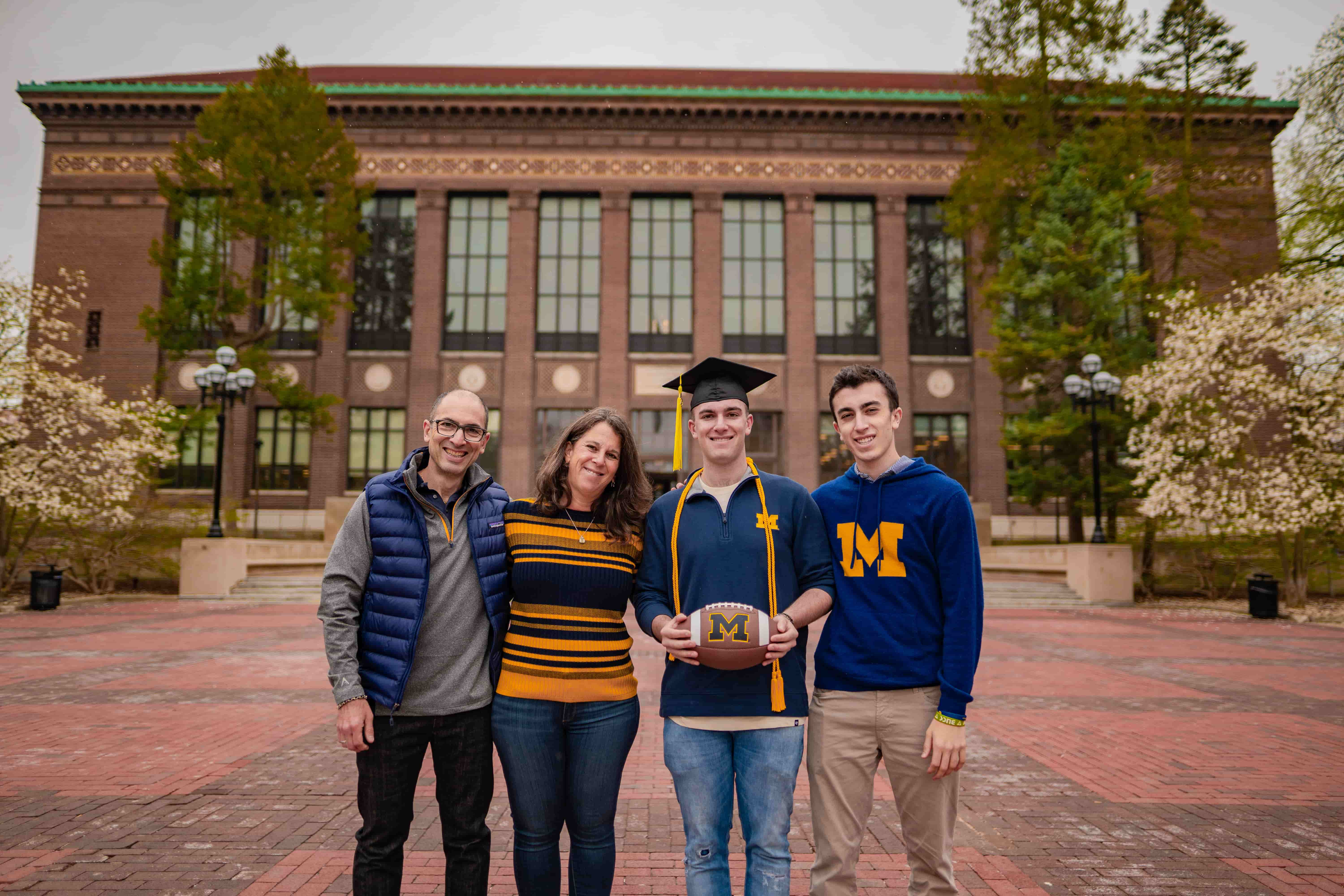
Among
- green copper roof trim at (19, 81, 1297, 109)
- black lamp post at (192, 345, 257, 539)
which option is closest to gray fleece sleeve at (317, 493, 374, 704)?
black lamp post at (192, 345, 257, 539)

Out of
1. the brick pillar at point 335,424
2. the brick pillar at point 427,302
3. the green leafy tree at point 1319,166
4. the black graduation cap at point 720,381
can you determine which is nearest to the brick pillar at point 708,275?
the brick pillar at point 427,302

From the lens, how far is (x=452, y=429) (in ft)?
10.7

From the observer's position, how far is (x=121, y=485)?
19766 millimetres

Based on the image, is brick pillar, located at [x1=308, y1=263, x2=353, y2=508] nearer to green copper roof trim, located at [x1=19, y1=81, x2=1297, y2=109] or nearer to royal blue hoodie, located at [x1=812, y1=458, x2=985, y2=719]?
green copper roof trim, located at [x1=19, y1=81, x2=1297, y2=109]

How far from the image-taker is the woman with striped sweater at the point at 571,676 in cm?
304

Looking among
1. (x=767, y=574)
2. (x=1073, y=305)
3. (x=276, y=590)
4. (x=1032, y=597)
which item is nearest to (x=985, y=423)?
(x=1073, y=305)

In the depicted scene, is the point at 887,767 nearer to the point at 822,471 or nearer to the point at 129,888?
the point at 129,888

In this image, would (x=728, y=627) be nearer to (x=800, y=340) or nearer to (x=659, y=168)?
(x=800, y=340)

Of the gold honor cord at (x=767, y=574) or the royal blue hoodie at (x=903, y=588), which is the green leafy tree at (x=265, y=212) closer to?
the gold honor cord at (x=767, y=574)

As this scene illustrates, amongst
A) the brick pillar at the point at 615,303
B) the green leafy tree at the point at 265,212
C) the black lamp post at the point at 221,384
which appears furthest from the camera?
the brick pillar at the point at 615,303

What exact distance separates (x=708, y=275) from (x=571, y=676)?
30895 mm

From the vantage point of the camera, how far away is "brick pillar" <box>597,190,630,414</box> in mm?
32375

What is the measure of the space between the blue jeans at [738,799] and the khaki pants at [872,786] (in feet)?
0.50

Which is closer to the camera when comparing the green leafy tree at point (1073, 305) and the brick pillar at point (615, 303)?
the green leafy tree at point (1073, 305)
